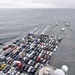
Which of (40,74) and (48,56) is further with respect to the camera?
(48,56)

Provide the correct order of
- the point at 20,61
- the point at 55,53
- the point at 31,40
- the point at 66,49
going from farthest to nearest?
the point at 31,40
the point at 66,49
the point at 55,53
the point at 20,61

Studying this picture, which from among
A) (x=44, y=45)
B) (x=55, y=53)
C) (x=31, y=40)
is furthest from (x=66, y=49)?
(x=31, y=40)

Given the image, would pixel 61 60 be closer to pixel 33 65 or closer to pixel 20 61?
pixel 33 65

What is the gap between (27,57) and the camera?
77.6 metres

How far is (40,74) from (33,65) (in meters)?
13.2

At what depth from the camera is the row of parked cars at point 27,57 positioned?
64425 millimetres

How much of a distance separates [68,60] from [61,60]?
15.2ft

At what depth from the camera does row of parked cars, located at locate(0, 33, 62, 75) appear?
64.4 m

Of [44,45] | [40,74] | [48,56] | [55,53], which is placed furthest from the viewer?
[44,45]

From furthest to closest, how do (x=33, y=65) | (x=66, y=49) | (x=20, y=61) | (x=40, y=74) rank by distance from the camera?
1. (x=66, y=49)
2. (x=20, y=61)
3. (x=33, y=65)
4. (x=40, y=74)

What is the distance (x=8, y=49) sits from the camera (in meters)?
87.2

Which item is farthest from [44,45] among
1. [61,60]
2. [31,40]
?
[61,60]

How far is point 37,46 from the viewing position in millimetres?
94125

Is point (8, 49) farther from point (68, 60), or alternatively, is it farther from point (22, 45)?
point (68, 60)
